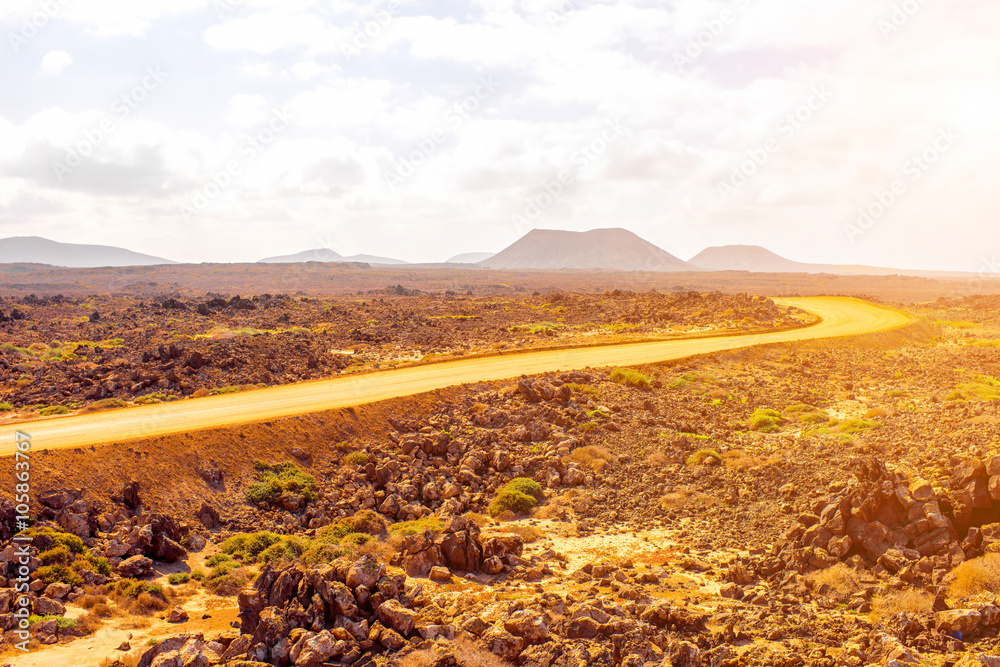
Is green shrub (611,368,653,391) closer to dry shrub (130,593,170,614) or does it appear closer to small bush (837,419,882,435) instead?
small bush (837,419,882,435)

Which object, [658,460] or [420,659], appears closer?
[420,659]

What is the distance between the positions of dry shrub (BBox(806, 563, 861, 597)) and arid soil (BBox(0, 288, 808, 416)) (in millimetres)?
27644

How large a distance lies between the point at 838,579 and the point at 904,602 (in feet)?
4.11

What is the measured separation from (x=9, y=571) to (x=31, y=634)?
270cm

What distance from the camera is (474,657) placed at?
10523 millimetres

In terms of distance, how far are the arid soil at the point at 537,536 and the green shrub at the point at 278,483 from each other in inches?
3.3

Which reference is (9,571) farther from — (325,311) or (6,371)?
(325,311)

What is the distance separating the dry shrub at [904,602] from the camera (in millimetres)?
10955

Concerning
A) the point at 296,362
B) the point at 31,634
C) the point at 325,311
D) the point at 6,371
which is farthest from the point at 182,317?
the point at 31,634

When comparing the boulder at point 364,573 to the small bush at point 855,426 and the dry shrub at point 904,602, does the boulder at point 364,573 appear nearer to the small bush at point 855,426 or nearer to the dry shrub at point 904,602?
the dry shrub at point 904,602

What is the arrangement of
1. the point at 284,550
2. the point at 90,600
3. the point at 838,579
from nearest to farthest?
the point at 838,579, the point at 90,600, the point at 284,550

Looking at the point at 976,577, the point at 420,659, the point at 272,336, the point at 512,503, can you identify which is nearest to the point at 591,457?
the point at 512,503

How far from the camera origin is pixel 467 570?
14.7 meters

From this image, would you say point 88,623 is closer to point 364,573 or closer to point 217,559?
point 217,559
